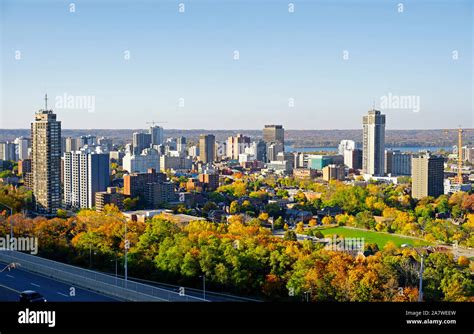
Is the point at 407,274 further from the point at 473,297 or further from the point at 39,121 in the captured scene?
the point at 39,121

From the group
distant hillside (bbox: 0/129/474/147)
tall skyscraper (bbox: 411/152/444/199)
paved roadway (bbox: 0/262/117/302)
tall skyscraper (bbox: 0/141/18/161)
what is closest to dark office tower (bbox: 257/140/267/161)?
distant hillside (bbox: 0/129/474/147)

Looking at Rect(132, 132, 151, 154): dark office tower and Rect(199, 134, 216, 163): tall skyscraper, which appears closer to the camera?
Rect(132, 132, 151, 154): dark office tower

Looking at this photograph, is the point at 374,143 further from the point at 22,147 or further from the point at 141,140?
the point at 22,147

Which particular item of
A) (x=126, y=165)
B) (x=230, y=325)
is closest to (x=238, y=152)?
(x=126, y=165)

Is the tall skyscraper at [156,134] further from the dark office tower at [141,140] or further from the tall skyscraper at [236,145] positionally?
the tall skyscraper at [236,145]

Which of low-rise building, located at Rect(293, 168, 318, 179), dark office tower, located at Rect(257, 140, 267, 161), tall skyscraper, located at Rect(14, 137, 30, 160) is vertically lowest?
low-rise building, located at Rect(293, 168, 318, 179)

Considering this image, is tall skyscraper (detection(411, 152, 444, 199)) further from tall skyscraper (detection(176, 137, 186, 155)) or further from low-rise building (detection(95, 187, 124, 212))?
tall skyscraper (detection(176, 137, 186, 155))
